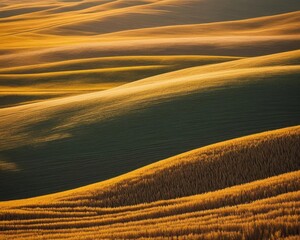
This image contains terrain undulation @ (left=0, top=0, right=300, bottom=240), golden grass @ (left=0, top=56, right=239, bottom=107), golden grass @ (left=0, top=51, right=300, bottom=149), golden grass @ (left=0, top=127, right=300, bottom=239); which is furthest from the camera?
golden grass @ (left=0, top=56, right=239, bottom=107)

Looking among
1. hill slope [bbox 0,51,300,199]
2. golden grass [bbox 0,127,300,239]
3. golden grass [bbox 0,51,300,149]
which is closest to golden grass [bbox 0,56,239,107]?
golden grass [bbox 0,51,300,149]

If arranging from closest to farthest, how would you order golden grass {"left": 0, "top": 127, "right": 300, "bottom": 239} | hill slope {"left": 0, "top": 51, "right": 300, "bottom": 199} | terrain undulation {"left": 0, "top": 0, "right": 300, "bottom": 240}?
golden grass {"left": 0, "top": 127, "right": 300, "bottom": 239} → terrain undulation {"left": 0, "top": 0, "right": 300, "bottom": 240} → hill slope {"left": 0, "top": 51, "right": 300, "bottom": 199}

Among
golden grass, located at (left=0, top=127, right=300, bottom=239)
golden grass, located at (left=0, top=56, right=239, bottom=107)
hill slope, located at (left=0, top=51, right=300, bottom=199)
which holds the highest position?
golden grass, located at (left=0, top=127, right=300, bottom=239)

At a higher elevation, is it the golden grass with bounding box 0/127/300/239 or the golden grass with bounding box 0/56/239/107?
the golden grass with bounding box 0/127/300/239

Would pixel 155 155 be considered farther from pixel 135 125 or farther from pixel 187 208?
pixel 187 208

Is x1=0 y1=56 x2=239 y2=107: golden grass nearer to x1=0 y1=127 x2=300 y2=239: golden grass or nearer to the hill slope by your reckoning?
the hill slope

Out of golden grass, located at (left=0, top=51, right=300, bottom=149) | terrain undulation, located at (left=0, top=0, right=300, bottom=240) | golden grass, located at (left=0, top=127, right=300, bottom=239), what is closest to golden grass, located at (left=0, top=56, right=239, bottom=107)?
terrain undulation, located at (left=0, top=0, right=300, bottom=240)

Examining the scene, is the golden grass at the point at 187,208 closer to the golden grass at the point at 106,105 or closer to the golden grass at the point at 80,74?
the golden grass at the point at 106,105

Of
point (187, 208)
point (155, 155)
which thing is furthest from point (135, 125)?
point (187, 208)

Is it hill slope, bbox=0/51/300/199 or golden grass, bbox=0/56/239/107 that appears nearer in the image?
hill slope, bbox=0/51/300/199

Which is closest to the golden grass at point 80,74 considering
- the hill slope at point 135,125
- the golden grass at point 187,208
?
the hill slope at point 135,125

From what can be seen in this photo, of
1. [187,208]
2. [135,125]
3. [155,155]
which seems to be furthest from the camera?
[135,125]
